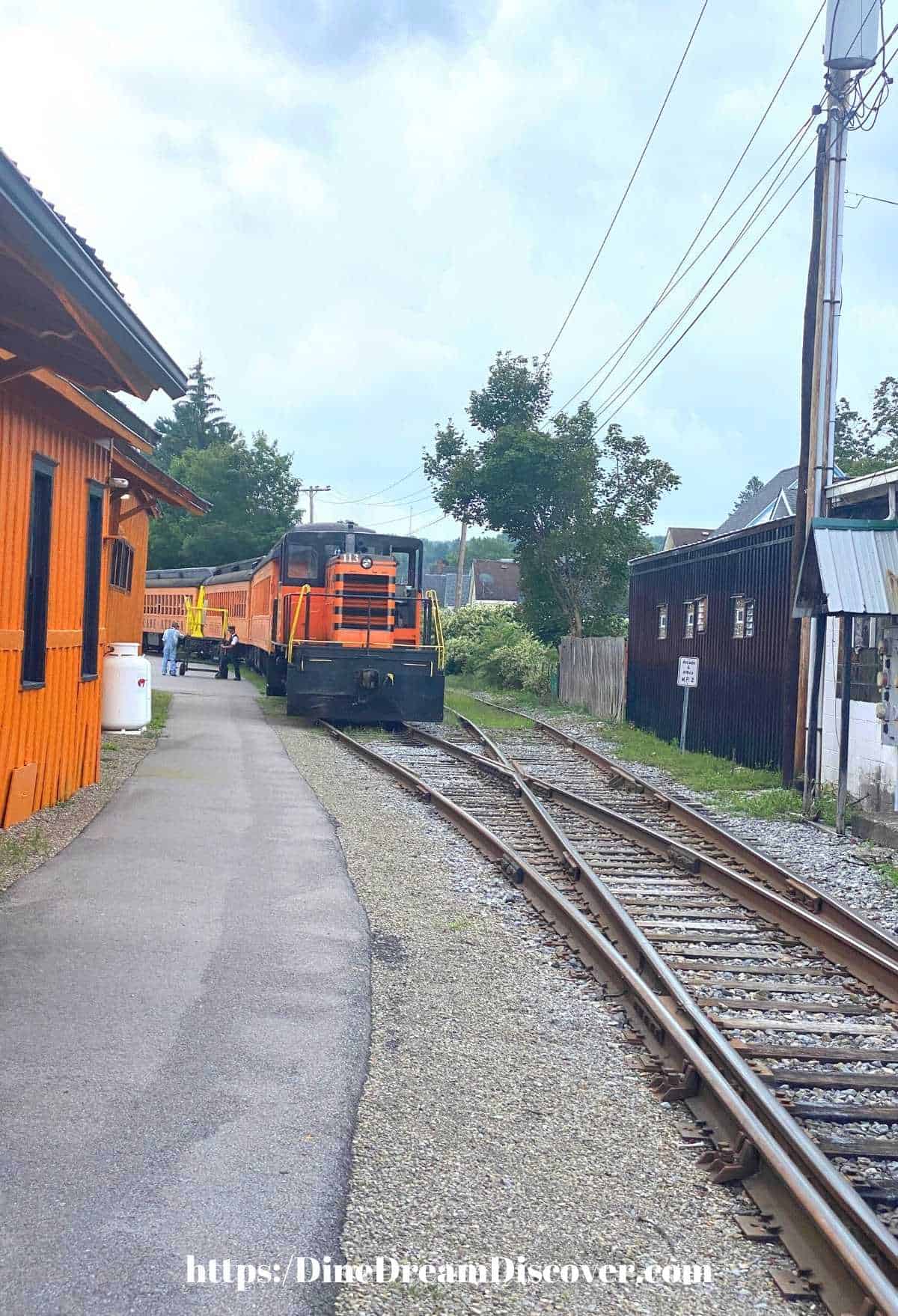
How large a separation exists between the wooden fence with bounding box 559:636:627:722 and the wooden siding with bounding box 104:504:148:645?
957 cm

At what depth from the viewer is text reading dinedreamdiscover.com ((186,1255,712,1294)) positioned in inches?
123

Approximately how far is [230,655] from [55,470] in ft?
71.9

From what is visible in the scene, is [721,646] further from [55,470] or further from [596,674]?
[55,470]

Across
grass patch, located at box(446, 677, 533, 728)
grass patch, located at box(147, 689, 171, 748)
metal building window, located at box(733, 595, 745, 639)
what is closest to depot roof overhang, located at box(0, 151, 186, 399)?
grass patch, located at box(147, 689, 171, 748)

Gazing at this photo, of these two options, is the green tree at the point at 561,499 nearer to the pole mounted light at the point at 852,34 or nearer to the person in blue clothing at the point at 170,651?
the person in blue clothing at the point at 170,651

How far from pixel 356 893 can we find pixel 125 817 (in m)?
2.90

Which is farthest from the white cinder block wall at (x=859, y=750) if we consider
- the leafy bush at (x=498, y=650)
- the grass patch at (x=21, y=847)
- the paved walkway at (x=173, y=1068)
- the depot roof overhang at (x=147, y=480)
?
the leafy bush at (x=498, y=650)

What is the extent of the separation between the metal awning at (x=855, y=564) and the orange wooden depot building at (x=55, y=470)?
630cm

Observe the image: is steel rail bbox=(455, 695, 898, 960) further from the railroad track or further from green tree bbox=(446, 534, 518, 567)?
green tree bbox=(446, 534, 518, 567)

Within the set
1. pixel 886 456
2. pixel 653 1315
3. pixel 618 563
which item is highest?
pixel 886 456

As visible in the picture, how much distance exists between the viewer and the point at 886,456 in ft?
123

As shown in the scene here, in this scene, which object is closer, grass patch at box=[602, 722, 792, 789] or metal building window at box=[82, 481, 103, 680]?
metal building window at box=[82, 481, 103, 680]

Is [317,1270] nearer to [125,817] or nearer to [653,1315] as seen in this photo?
[653,1315]

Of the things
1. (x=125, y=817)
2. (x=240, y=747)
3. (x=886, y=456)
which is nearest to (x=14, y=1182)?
(x=125, y=817)
